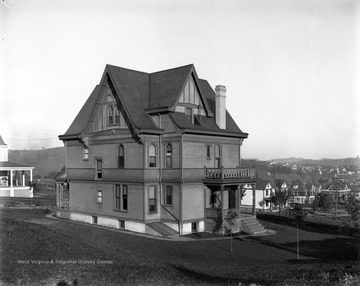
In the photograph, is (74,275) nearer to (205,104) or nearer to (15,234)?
(15,234)

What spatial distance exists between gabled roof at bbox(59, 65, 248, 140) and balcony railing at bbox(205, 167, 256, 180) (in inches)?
127

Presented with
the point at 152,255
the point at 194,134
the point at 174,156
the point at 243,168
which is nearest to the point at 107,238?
the point at 152,255

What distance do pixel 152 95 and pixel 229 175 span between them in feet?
31.0

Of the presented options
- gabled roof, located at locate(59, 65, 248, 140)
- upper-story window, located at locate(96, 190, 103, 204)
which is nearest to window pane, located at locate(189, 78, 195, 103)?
gabled roof, located at locate(59, 65, 248, 140)

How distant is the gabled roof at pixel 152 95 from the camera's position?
105 feet

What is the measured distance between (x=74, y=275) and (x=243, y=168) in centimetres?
2066

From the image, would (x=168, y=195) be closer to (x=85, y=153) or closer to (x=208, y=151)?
(x=208, y=151)

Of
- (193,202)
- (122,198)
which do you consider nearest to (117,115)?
(122,198)

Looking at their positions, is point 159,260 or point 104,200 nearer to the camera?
point 159,260

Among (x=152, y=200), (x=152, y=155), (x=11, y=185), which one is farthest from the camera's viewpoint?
(x=11, y=185)

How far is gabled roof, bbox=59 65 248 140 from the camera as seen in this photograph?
32.2 meters

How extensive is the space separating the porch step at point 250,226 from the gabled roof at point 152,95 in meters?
7.36

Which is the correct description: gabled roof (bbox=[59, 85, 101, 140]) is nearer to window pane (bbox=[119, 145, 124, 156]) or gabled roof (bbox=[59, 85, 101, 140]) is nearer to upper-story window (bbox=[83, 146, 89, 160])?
upper-story window (bbox=[83, 146, 89, 160])

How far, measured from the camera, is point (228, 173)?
32750mm
